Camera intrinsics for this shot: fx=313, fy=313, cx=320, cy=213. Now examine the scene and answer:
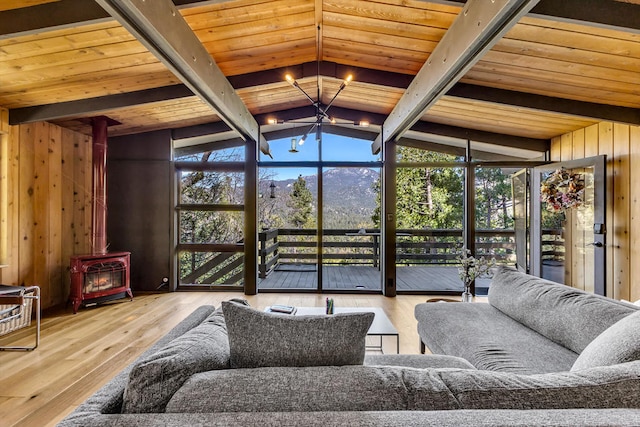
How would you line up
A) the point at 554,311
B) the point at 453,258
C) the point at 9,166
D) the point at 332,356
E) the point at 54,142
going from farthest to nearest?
the point at 453,258, the point at 54,142, the point at 9,166, the point at 554,311, the point at 332,356

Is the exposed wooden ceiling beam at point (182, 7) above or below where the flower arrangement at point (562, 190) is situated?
above

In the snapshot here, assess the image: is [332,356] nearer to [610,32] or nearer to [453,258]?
[610,32]

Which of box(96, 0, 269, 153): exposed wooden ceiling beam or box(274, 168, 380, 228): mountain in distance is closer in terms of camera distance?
box(96, 0, 269, 153): exposed wooden ceiling beam

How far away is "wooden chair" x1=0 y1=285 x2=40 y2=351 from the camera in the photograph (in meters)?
2.69

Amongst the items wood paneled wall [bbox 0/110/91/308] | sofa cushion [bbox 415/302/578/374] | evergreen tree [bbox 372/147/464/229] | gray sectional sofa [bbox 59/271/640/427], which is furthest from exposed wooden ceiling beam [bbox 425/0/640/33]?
wood paneled wall [bbox 0/110/91/308]

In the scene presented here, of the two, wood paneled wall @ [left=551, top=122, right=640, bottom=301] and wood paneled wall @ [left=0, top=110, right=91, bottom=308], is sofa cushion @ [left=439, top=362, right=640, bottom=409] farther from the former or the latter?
wood paneled wall @ [left=0, top=110, right=91, bottom=308]

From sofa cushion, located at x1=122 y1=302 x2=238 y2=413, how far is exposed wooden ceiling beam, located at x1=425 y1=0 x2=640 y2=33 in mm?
2475

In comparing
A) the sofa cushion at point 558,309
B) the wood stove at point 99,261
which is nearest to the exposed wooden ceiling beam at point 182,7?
the sofa cushion at point 558,309

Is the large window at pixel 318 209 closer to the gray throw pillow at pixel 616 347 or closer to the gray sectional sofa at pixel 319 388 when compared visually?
the gray throw pillow at pixel 616 347

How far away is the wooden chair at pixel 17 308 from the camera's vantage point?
269 cm

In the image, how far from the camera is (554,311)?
6.30 ft

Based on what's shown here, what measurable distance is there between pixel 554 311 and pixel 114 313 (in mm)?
4452

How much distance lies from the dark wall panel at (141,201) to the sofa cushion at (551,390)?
495 centimetres

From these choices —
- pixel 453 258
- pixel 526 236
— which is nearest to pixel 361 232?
pixel 453 258
